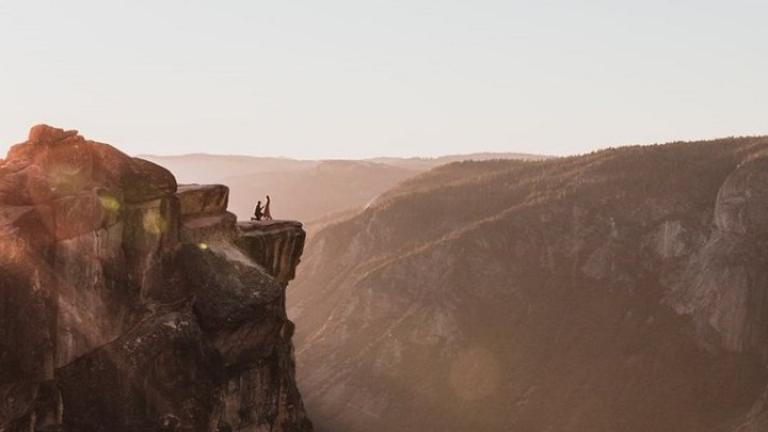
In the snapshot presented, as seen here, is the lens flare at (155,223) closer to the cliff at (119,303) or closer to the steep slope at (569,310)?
the cliff at (119,303)

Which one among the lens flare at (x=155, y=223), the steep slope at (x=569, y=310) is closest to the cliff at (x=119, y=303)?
the lens flare at (x=155, y=223)

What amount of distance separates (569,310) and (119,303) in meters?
92.4

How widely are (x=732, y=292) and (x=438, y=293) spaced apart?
39.9 metres

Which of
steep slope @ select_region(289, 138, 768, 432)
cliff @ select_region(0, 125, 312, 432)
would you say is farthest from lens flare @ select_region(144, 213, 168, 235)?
steep slope @ select_region(289, 138, 768, 432)

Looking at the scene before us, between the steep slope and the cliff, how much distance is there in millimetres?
71682

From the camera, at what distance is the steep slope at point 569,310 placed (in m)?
97.1

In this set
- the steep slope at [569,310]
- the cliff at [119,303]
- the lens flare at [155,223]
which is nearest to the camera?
the cliff at [119,303]

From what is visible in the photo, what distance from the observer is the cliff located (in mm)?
23312

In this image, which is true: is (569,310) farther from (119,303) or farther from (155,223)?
(119,303)

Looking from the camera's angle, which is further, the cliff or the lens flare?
the lens flare

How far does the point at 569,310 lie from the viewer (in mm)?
111125

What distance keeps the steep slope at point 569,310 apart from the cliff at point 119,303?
71682mm

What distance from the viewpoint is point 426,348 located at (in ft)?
373

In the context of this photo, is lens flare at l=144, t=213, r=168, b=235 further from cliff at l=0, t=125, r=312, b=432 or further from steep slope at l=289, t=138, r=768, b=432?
steep slope at l=289, t=138, r=768, b=432
